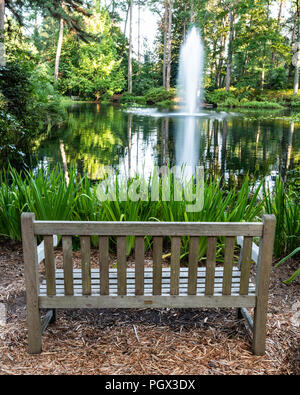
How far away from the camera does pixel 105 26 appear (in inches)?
1436

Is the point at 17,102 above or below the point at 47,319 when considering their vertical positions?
above

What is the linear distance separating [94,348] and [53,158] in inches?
292

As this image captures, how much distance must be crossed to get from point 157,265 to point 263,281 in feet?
1.79

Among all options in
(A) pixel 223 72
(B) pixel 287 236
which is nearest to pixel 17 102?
(B) pixel 287 236

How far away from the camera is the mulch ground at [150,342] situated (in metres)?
2.03

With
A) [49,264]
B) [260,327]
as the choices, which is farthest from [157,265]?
[260,327]

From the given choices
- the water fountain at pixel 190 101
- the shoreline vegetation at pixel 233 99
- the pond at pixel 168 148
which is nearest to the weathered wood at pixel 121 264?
the water fountain at pixel 190 101

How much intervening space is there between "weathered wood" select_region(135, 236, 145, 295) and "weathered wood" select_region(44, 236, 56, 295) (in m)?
0.42

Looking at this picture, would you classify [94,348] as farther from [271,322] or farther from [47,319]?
[271,322]

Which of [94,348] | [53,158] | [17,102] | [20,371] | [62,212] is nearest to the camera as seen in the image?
[20,371]

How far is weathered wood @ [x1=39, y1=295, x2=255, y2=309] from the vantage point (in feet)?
6.56

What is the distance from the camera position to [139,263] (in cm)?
194

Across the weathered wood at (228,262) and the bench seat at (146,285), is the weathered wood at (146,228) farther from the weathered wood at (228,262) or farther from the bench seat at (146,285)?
the bench seat at (146,285)

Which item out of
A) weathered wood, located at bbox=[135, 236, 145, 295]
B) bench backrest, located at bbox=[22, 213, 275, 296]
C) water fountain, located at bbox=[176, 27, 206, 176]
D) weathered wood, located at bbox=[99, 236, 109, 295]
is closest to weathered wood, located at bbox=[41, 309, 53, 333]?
bench backrest, located at bbox=[22, 213, 275, 296]
